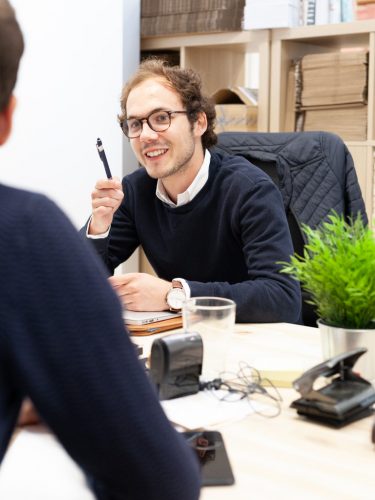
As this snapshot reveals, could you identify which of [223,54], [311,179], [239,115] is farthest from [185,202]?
[223,54]

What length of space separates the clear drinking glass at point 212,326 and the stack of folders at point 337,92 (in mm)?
1961

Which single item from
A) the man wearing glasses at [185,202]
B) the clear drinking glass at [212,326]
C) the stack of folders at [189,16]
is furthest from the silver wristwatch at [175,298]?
the stack of folders at [189,16]

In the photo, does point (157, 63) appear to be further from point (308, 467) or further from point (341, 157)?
point (308, 467)

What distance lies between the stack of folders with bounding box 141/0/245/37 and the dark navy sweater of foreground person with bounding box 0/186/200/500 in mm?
2930

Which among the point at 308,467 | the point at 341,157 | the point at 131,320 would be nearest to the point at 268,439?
the point at 308,467

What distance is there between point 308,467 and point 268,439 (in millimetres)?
101

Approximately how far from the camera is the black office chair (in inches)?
91.7

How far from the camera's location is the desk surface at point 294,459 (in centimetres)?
85

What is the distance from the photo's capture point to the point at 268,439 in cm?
100

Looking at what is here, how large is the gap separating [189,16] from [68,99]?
689 millimetres

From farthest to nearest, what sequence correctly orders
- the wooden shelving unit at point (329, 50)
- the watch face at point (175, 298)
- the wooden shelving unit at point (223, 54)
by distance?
the wooden shelving unit at point (223, 54) → the wooden shelving unit at point (329, 50) → the watch face at point (175, 298)

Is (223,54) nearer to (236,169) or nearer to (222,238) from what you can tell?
(236,169)

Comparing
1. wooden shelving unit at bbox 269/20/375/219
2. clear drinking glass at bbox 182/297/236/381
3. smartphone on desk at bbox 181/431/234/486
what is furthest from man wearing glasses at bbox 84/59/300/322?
wooden shelving unit at bbox 269/20/375/219

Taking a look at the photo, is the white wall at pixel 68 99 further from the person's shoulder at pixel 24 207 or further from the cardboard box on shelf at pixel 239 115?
the person's shoulder at pixel 24 207
